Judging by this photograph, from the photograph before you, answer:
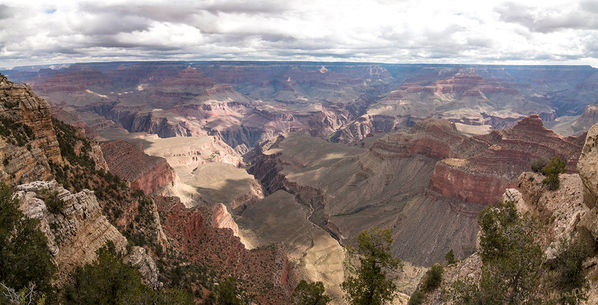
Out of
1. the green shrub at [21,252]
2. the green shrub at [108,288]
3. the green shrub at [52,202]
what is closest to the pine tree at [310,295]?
the green shrub at [108,288]

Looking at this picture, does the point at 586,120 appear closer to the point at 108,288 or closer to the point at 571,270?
the point at 571,270

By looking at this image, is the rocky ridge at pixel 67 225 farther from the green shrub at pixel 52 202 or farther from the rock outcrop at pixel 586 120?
the rock outcrop at pixel 586 120

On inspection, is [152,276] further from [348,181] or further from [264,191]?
[264,191]

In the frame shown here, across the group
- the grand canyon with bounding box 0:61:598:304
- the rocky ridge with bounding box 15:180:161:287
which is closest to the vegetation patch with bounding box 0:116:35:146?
the grand canyon with bounding box 0:61:598:304

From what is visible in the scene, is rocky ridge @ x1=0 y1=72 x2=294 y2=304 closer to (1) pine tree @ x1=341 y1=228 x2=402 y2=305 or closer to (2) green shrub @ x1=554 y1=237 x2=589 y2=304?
(1) pine tree @ x1=341 y1=228 x2=402 y2=305

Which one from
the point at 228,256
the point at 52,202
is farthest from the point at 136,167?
the point at 52,202

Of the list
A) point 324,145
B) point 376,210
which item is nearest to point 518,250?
point 376,210
